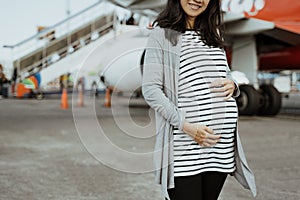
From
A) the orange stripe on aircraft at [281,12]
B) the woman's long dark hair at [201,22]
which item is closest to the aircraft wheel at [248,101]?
the orange stripe on aircraft at [281,12]

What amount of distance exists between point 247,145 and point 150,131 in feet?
11.5

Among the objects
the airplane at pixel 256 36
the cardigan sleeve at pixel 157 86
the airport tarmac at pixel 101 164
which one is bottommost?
the airport tarmac at pixel 101 164

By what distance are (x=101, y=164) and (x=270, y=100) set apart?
5.41 meters

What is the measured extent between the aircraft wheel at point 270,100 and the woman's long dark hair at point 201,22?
6.97 meters

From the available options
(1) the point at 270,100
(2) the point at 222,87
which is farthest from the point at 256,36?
(2) the point at 222,87

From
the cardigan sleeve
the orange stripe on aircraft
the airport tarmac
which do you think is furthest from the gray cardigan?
the orange stripe on aircraft

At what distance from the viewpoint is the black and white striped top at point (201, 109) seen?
1383 mm

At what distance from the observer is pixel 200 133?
134 centimetres

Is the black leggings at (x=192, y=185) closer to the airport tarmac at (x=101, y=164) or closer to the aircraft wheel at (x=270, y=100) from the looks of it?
the airport tarmac at (x=101, y=164)

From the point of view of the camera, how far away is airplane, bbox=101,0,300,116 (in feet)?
23.1

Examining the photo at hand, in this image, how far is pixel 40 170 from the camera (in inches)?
136

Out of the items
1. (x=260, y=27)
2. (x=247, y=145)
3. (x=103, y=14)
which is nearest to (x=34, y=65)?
(x=103, y=14)

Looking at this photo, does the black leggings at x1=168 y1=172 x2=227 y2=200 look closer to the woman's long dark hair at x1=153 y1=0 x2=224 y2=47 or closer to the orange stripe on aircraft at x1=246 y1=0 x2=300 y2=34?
the woman's long dark hair at x1=153 y1=0 x2=224 y2=47

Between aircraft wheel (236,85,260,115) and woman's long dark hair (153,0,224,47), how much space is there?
6.43 meters
